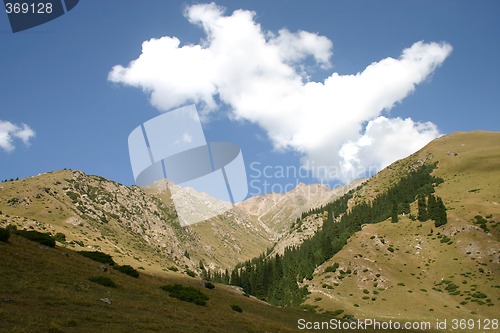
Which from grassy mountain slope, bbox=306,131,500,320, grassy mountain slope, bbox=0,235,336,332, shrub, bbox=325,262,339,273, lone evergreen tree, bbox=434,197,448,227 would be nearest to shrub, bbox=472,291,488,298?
grassy mountain slope, bbox=306,131,500,320

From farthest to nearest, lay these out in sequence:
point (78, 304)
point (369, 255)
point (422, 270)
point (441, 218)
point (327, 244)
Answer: point (327, 244), point (441, 218), point (369, 255), point (422, 270), point (78, 304)

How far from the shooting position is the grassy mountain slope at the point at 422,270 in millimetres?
63344

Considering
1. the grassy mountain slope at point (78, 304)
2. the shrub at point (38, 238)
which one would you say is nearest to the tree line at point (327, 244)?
the shrub at point (38, 238)

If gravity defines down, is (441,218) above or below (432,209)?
below

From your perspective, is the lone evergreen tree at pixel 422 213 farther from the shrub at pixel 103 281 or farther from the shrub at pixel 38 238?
the shrub at pixel 38 238

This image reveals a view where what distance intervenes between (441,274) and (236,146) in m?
68.2

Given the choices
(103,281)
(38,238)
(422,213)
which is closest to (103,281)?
(103,281)

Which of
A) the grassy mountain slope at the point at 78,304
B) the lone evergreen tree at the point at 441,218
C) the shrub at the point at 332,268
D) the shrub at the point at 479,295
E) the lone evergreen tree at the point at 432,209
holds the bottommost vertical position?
the shrub at the point at 479,295

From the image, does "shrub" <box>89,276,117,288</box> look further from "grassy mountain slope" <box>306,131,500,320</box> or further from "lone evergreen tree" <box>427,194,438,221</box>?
"lone evergreen tree" <box>427,194,438,221</box>

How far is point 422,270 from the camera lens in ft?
275

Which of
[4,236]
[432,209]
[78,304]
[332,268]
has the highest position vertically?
[432,209]

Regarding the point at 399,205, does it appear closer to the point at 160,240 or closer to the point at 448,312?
the point at 448,312

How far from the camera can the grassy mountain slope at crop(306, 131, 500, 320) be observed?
208ft

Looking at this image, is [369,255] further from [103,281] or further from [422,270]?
[103,281]
